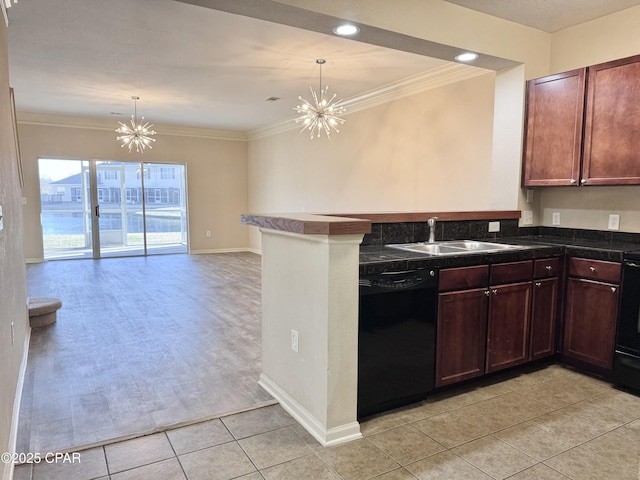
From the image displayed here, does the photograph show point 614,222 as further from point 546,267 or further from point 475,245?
point 475,245

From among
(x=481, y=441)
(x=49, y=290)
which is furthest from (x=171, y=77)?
(x=481, y=441)

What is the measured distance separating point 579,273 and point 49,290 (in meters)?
6.21

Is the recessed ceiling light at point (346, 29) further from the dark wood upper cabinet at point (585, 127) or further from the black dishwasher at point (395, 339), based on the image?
the dark wood upper cabinet at point (585, 127)

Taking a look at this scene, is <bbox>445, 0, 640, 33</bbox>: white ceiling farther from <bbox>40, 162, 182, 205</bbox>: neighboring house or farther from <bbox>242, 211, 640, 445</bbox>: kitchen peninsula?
<bbox>40, 162, 182, 205</bbox>: neighboring house

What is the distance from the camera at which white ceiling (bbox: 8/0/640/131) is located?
3.24 metres

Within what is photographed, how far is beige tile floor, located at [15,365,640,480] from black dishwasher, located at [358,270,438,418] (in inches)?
5.9

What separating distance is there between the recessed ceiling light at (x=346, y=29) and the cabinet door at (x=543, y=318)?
211 centimetres

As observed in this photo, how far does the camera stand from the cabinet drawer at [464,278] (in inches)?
99.9

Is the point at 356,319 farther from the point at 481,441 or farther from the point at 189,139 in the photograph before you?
the point at 189,139

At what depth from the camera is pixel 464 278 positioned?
2.62 meters

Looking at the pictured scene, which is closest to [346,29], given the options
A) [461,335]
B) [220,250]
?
[461,335]

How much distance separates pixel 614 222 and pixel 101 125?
8.78m

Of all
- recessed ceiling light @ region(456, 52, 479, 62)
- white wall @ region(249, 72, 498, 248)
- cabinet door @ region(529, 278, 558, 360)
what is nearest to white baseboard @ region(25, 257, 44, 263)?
white wall @ region(249, 72, 498, 248)

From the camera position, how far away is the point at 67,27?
376 cm
